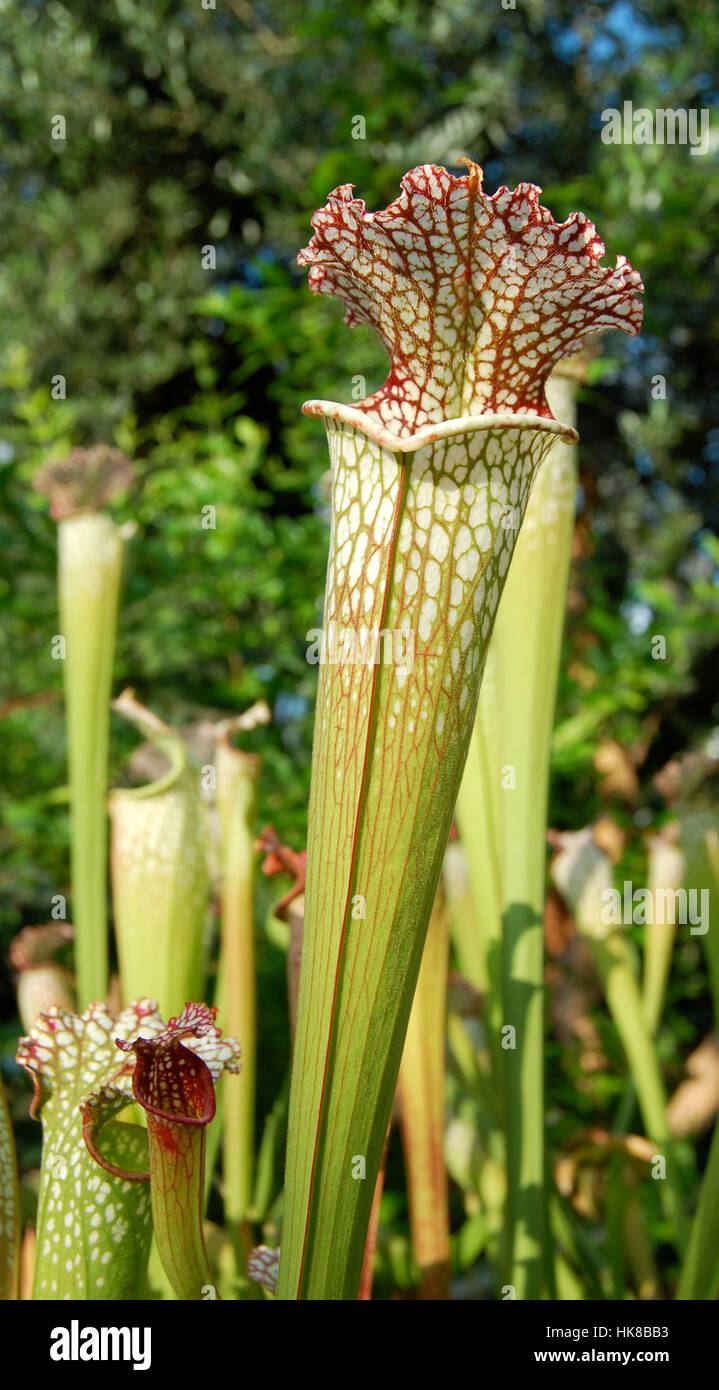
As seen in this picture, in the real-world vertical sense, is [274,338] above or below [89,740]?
above

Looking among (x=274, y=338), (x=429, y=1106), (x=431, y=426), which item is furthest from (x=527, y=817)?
(x=274, y=338)

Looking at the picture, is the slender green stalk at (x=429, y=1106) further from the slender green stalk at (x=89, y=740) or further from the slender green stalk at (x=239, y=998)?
the slender green stalk at (x=89, y=740)

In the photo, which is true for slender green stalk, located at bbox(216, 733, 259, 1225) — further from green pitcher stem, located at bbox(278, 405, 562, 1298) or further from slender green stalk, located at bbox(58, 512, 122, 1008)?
green pitcher stem, located at bbox(278, 405, 562, 1298)

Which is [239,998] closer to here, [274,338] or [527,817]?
[527,817]

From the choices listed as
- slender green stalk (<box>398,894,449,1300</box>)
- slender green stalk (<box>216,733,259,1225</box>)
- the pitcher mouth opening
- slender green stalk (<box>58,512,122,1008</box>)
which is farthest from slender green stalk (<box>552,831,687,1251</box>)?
the pitcher mouth opening

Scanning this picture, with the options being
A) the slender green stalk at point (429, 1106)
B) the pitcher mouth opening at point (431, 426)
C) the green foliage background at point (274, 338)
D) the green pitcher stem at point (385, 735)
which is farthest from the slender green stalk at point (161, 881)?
the green foliage background at point (274, 338)
